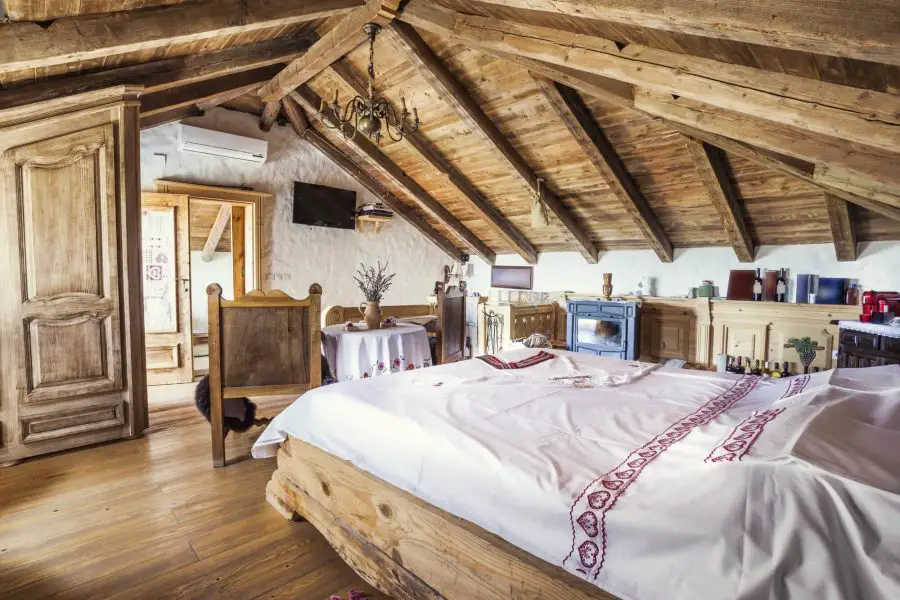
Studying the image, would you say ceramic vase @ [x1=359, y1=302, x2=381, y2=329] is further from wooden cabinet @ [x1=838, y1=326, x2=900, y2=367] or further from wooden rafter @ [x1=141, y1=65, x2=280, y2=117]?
wooden cabinet @ [x1=838, y1=326, x2=900, y2=367]

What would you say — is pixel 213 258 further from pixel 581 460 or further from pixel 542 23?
pixel 581 460

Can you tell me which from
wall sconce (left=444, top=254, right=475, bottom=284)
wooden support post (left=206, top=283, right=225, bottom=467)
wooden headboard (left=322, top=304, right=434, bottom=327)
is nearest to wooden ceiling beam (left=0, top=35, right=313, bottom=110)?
wooden support post (left=206, top=283, right=225, bottom=467)

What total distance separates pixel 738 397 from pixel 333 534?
162 cm

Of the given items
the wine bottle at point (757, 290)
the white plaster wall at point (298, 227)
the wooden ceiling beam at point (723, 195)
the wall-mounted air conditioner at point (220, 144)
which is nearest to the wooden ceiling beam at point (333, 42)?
the wall-mounted air conditioner at point (220, 144)

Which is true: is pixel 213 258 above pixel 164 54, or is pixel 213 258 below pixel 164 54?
below

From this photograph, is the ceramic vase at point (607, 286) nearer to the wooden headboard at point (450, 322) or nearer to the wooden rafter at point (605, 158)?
the wooden rafter at point (605, 158)

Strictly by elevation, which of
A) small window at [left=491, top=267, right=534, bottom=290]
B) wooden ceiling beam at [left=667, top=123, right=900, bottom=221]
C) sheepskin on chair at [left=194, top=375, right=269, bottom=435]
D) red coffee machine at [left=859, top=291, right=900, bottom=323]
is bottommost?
sheepskin on chair at [left=194, top=375, right=269, bottom=435]

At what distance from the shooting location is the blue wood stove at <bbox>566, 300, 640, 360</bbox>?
546 centimetres

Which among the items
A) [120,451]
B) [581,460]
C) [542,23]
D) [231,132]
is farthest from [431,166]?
[581,460]

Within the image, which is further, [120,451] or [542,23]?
[120,451]

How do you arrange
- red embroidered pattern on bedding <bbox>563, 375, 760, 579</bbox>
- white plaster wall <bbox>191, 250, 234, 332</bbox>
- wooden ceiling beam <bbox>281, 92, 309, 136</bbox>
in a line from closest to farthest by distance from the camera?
red embroidered pattern on bedding <bbox>563, 375, 760, 579</bbox>
wooden ceiling beam <bbox>281, 92, 309, 136</bbox>
white plaster wall <bbox>191, 250, 234, 332</bbox>

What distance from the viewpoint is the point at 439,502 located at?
1.26 metres

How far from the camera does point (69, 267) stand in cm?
303

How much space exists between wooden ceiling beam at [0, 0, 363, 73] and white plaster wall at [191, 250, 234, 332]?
14.6 feet
